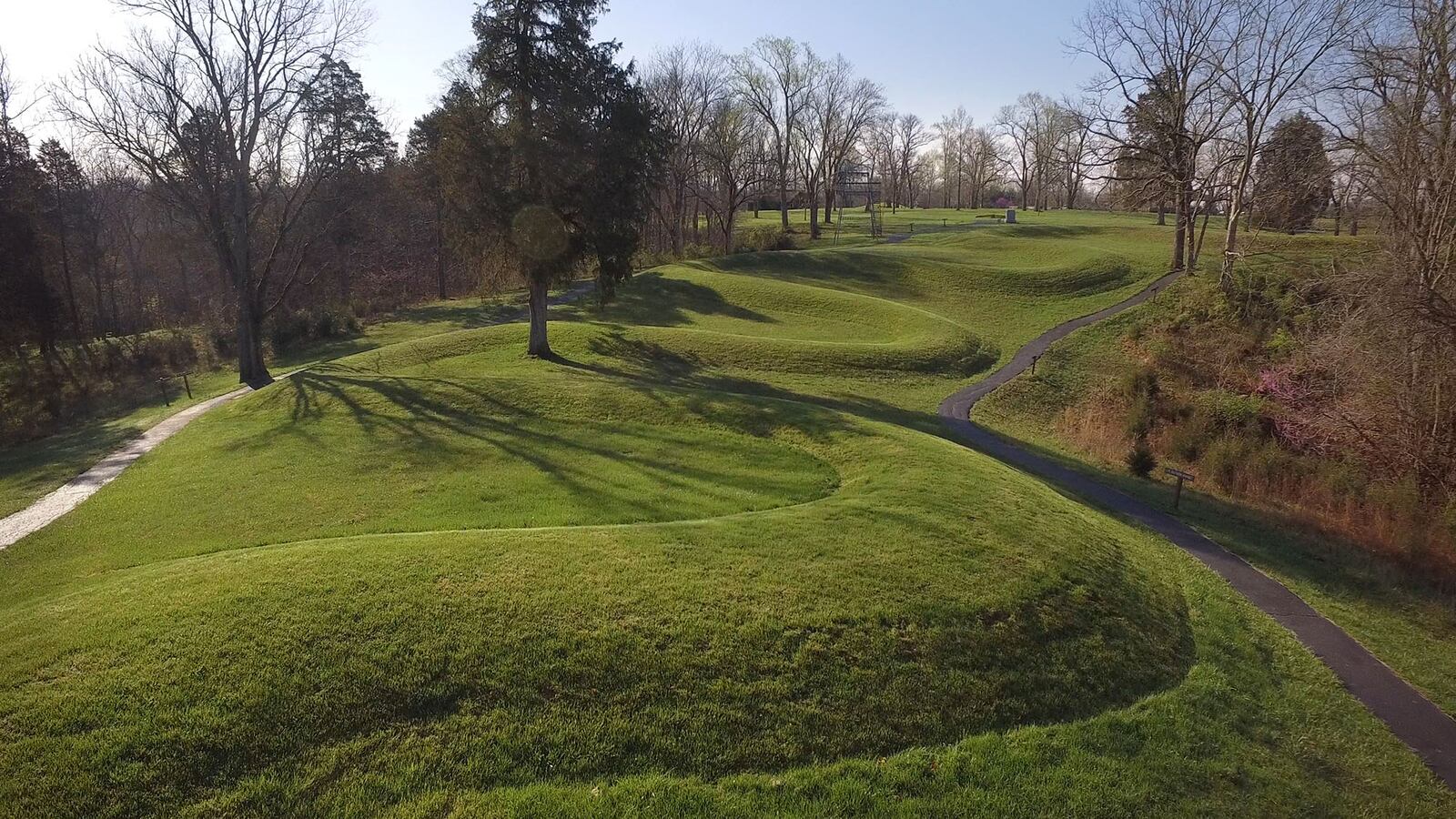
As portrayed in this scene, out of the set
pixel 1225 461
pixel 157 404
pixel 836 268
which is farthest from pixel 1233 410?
pixel 157 404

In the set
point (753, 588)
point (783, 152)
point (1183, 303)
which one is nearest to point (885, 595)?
point (753, 588)

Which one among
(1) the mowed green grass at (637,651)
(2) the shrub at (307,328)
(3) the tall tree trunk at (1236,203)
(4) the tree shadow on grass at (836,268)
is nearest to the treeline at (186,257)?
(2) the shrub at (307,328)

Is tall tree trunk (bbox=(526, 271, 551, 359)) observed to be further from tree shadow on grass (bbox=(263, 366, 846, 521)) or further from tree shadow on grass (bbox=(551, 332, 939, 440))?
tree shadow on grass (bbox=(263, 366, 846, 521))

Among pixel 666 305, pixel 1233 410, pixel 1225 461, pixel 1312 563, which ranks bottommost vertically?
pixel 1312 563

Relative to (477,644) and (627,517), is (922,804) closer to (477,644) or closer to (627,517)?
(477,644)

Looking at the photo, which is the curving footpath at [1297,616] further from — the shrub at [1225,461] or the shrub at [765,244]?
the shrub at [765,244]

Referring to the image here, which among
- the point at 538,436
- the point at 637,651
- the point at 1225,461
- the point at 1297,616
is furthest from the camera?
the point at 1225,461

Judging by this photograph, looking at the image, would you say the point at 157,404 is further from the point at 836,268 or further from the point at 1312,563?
the point at 836,268
